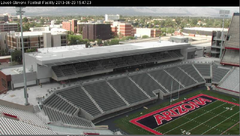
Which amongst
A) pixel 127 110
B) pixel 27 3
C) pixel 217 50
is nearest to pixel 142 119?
pixel 127 110

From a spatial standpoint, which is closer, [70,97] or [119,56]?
[70,97]

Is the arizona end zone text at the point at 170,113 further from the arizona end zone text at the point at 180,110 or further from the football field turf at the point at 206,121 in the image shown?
the football field turf at the point at 206,121

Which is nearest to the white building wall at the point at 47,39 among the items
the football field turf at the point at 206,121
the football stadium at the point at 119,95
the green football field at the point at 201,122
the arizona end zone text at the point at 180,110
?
the football stadium at the point at 119,95

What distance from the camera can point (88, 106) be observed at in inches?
Result: 1045

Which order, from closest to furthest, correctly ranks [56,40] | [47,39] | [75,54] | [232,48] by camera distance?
[75,54] < [232,48] < [47,39] < [56,40]

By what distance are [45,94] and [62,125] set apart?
24.9ft

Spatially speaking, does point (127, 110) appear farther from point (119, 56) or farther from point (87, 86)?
point (119, 56)

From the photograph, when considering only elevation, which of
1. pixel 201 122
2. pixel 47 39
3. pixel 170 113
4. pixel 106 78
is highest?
pixel 47 39

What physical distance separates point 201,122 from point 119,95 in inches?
395

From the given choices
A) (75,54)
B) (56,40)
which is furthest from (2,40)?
(75,54)

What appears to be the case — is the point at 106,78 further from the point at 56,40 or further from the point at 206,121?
→ the point at 56,40

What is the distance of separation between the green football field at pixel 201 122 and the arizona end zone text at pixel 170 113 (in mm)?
514

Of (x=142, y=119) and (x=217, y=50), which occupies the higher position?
(x=217, y=50)

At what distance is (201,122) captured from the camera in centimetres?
2627
